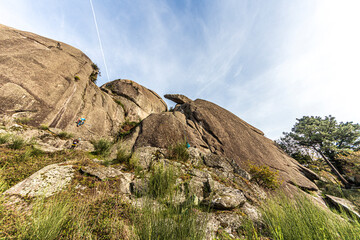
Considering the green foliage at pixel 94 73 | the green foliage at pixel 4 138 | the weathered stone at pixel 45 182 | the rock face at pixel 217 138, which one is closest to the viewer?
the weathered stone at pixel 45 182

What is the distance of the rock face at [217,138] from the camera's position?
24.4 ft

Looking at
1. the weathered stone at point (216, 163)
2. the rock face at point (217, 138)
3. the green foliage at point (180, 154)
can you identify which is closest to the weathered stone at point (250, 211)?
the weathered stone at point (216, 163)

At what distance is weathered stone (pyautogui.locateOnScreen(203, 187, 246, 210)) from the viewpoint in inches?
119

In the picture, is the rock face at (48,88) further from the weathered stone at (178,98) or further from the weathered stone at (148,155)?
the weathered stone at (178,98)

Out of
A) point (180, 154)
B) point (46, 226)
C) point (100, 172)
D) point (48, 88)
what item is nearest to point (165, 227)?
point (46, 226)

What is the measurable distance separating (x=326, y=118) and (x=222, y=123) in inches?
767

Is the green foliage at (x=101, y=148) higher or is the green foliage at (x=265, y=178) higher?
the green foliage at (x=101, y=148)

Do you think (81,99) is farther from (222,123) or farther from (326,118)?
(326,118)

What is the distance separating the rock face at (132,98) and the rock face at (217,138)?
4.98m

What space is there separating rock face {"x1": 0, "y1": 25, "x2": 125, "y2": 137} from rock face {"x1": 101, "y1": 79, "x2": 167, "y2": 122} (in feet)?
5.63

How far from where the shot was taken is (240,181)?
16.3ft

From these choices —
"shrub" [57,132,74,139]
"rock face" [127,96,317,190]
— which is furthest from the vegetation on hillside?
"shrub" [57,132,74,139]

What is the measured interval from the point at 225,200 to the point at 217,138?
234 inches

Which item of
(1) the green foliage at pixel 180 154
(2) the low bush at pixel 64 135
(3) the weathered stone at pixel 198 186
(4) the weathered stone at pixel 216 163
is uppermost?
(2) the low bush at pixel 64 135
